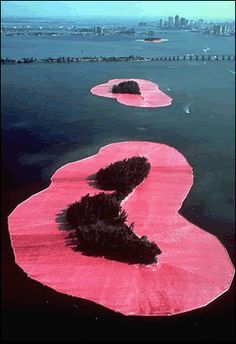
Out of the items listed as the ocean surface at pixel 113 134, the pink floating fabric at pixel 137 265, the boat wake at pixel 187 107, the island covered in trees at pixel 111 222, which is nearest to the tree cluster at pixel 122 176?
the island covered in trees at pixel 111 222

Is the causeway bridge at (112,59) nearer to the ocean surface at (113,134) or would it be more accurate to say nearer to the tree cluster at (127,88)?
the ocean surface at (113,134)

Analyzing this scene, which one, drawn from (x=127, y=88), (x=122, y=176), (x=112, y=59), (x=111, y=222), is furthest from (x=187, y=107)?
(x=112, y=59)

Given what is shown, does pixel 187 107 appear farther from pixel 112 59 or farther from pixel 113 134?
pixel 112 59

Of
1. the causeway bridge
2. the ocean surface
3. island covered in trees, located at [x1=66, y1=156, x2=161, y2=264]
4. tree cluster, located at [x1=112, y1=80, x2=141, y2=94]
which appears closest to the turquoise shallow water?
the ocean surface

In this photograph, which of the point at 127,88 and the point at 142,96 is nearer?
the point at 142,96

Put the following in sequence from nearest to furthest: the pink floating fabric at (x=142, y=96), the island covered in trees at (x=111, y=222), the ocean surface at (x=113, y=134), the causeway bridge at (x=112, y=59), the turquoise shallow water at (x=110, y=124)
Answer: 1. the ocean surface at (x=113, y=134)
2. the island covered in trees at (x=111, y=222)
3. the turquoise shallow water at (x=110, y=124)
4. the pink floating fabric at (x=142, y=96)
5. the causeway bridge at (x=112, y=59)

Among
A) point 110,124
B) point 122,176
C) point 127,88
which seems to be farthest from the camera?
point 127,88
